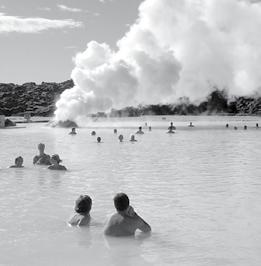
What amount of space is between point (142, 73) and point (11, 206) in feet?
190

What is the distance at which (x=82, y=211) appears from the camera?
9414 millimetres

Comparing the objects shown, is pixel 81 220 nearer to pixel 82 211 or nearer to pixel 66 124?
pixel 82 211

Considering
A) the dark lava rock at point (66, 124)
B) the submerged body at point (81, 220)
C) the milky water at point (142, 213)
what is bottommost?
the milky water at point (142, 213)

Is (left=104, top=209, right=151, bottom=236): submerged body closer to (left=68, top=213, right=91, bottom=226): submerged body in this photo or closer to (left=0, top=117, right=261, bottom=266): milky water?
(left=0, top=117, right=261, bottom=266): milky water

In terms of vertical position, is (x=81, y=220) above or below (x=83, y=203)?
below

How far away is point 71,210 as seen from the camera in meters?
11.3

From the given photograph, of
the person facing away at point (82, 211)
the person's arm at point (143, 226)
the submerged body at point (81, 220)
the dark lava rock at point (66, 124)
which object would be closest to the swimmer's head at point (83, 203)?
the person facing away at point (82, 211)

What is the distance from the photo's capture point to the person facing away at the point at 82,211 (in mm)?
9156

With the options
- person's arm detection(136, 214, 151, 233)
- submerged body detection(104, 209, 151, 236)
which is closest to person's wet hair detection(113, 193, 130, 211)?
submerged body detection(104, 209, 151, 236)

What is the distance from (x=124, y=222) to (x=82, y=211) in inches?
46.8

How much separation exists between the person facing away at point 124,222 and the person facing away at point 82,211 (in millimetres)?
665

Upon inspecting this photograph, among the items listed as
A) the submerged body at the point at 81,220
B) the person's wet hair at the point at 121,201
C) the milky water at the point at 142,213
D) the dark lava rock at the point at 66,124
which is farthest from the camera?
the dark lava rock at the point at 66,124

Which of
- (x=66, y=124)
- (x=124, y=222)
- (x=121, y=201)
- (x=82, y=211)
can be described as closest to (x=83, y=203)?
(x=82, y=211)

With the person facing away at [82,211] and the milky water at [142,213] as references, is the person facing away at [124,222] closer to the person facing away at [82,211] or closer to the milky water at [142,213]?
the milky water at [142,213]
